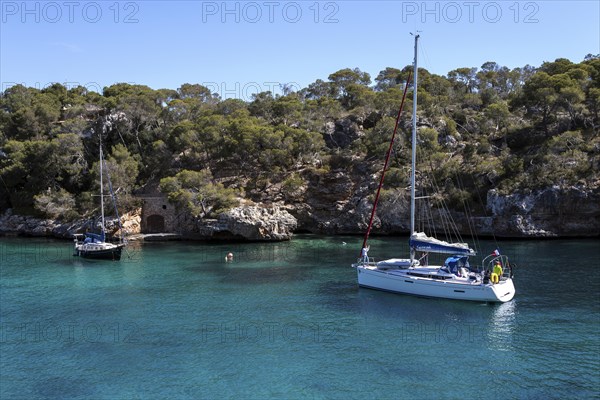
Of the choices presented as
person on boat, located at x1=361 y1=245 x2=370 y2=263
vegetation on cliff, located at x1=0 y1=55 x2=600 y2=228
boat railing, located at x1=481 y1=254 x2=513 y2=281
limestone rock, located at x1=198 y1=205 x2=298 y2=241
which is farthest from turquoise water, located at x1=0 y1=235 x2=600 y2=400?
vegetation on cliff, located at x1=0 y1=55 x2=600 y2=228

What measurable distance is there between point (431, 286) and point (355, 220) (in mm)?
28861

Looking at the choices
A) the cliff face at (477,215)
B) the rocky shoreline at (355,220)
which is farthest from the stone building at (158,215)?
the cliff face at (477,215)

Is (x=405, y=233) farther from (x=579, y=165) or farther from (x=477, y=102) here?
(x=477, y=102)

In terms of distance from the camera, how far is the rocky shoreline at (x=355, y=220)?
53938 mm

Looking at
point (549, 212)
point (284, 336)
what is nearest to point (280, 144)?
point (549, 212)

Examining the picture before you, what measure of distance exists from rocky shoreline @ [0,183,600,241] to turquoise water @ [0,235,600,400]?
12.5 m

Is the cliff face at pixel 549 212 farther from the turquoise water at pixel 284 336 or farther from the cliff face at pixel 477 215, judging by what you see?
the turquoise water at pixel 284 336

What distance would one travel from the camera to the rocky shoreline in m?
53.9

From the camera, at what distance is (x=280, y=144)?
65.8 meters

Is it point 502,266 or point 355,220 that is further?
point 355,220

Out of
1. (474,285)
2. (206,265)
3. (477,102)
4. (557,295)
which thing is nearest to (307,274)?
(206,265)

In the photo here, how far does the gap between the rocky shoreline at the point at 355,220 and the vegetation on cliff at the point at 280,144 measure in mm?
1746

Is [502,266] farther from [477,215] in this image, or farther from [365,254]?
[477,215]

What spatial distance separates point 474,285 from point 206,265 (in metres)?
23.5
